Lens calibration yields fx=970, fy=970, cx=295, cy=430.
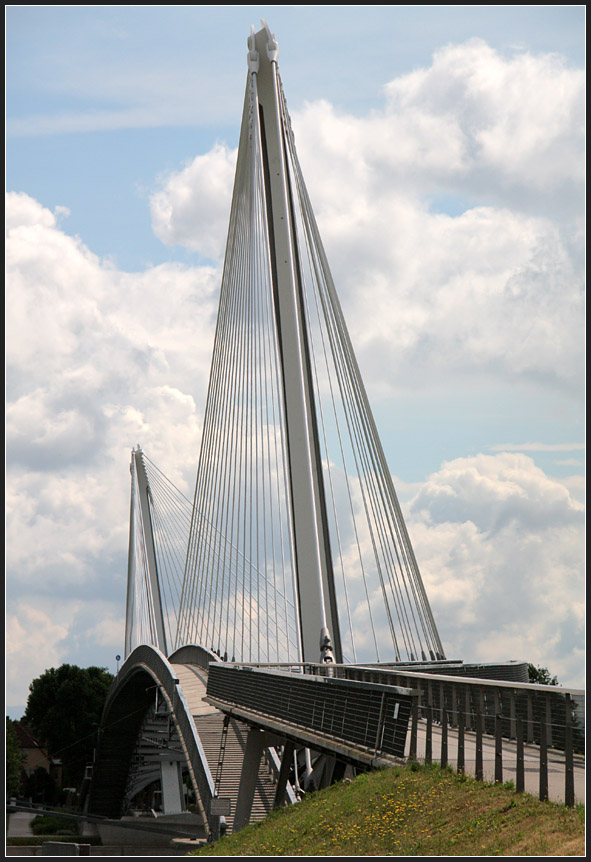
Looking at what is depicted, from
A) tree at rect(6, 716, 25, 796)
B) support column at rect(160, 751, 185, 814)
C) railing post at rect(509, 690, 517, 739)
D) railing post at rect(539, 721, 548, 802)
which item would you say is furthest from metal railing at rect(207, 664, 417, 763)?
tree at rect(6, 716, 25, 796)

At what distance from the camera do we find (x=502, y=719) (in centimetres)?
1046

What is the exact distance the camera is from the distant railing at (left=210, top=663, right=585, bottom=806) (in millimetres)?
9023

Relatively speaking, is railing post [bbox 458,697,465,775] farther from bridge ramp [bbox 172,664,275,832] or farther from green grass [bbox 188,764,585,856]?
bridge ramp [bbox 172,664,275,832]

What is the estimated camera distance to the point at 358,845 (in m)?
9.80

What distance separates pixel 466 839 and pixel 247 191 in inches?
769

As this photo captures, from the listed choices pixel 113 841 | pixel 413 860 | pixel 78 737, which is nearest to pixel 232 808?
pixel 413 860

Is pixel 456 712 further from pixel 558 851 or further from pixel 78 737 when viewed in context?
pixel 78 737

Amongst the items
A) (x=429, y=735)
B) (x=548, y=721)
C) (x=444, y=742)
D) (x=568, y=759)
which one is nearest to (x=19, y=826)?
(x=429, y=735)

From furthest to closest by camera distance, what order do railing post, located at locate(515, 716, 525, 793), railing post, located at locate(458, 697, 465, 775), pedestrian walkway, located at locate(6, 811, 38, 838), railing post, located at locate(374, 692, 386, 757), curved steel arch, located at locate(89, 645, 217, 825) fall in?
pedestrian walkway, located at locate(6, 811, 38, 838), curved steel arch, located at locate(89, 645, 217, 825), railing post, located at locate(374, 692, 386, 757), railing post, located at locate(458, 697, 465, 775), railing post, located at locate(515, 716, 525, 793)

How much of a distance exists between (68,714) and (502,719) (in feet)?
263

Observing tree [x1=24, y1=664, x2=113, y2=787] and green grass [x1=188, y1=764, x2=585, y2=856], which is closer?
green grass [x1=188, y1=764, x2=585, y2=856]

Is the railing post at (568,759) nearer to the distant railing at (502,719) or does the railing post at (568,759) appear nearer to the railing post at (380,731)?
the distant railing at (502,719)

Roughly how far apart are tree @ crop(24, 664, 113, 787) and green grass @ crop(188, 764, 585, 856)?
73.4 meters

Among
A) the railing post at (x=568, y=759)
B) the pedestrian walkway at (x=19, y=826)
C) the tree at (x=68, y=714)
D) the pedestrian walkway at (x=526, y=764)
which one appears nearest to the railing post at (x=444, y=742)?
the pedestrian walkway at (x=526, y=764)
